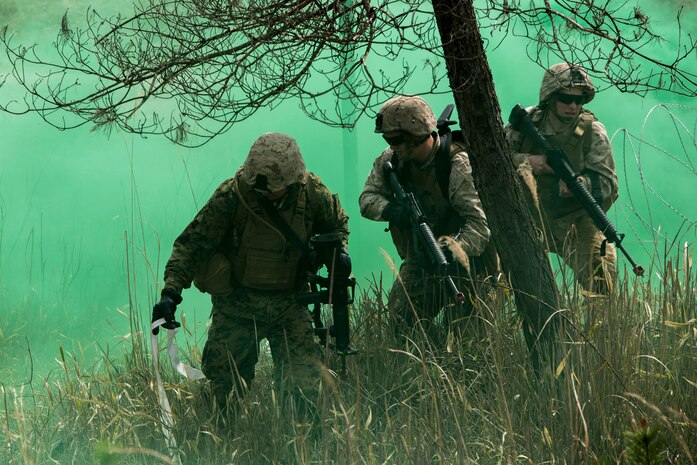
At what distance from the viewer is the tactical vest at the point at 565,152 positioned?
5.58 meters

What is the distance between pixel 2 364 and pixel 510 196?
4.34 metres

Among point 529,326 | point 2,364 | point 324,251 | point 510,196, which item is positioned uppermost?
point 510,196

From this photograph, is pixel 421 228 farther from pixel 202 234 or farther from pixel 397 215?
pixel 202 234

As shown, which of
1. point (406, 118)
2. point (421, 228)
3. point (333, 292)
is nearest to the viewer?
point (333, 292)

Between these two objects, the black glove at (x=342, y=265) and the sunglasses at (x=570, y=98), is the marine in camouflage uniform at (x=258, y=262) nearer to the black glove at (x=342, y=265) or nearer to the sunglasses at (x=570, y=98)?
the black glove at (x=342, y=265)

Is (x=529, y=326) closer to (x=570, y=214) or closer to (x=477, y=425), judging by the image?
(x=477, y=425)

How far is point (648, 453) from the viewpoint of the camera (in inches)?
51.4

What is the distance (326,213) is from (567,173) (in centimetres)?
194

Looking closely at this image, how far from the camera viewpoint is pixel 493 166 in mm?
3996

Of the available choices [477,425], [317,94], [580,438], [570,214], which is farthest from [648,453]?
[570,214]

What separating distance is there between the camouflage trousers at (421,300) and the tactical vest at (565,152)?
1052 millimetres

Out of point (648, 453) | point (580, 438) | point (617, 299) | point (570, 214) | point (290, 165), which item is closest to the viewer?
point (648, 453)

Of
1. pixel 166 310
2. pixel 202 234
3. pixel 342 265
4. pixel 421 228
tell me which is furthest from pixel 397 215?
pixel 166 310

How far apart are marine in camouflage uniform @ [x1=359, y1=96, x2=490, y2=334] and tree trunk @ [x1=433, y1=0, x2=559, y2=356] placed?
0.50 metres
